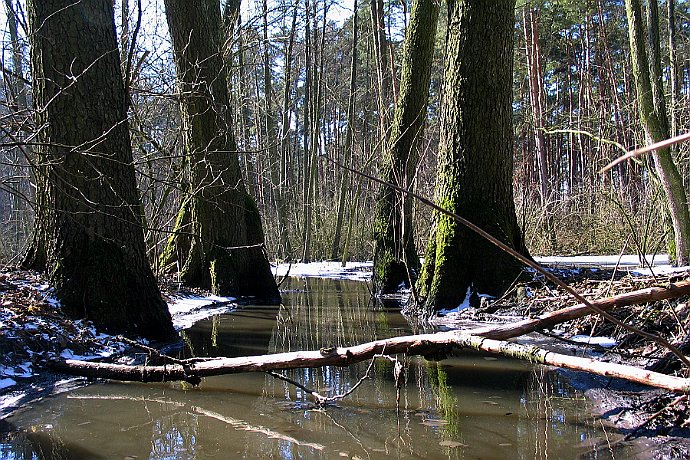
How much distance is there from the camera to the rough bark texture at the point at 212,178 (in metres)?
10.6

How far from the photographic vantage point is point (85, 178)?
579 centimetres

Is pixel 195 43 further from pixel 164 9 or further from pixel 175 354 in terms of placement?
pixel 175 354

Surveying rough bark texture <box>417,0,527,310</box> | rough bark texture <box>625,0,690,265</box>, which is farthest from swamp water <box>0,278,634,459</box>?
rough bark texture <box>625,0,690,265</box>

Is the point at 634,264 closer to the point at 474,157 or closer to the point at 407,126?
the point at 407,126

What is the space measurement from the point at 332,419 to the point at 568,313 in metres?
1.61

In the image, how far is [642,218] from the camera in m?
15.6

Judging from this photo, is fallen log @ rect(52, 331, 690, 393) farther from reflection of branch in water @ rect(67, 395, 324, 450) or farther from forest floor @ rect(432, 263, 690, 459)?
forest floor @ rect(432, 263, 690, 459)

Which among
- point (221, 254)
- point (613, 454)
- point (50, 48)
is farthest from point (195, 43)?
point (613, 454)

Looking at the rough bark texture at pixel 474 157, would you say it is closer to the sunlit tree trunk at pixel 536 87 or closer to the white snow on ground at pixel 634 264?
the white snow on ground at pixel 634 264

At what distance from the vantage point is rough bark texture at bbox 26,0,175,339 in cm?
593

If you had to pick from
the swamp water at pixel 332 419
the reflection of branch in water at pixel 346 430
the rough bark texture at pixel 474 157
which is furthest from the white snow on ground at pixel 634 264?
the reflection of branch in water at pixel 346 430

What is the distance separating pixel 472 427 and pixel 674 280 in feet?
7.76

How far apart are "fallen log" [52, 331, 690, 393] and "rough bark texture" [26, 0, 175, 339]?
149 centimetres

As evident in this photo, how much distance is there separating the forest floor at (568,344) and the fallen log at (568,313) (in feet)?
0.51
